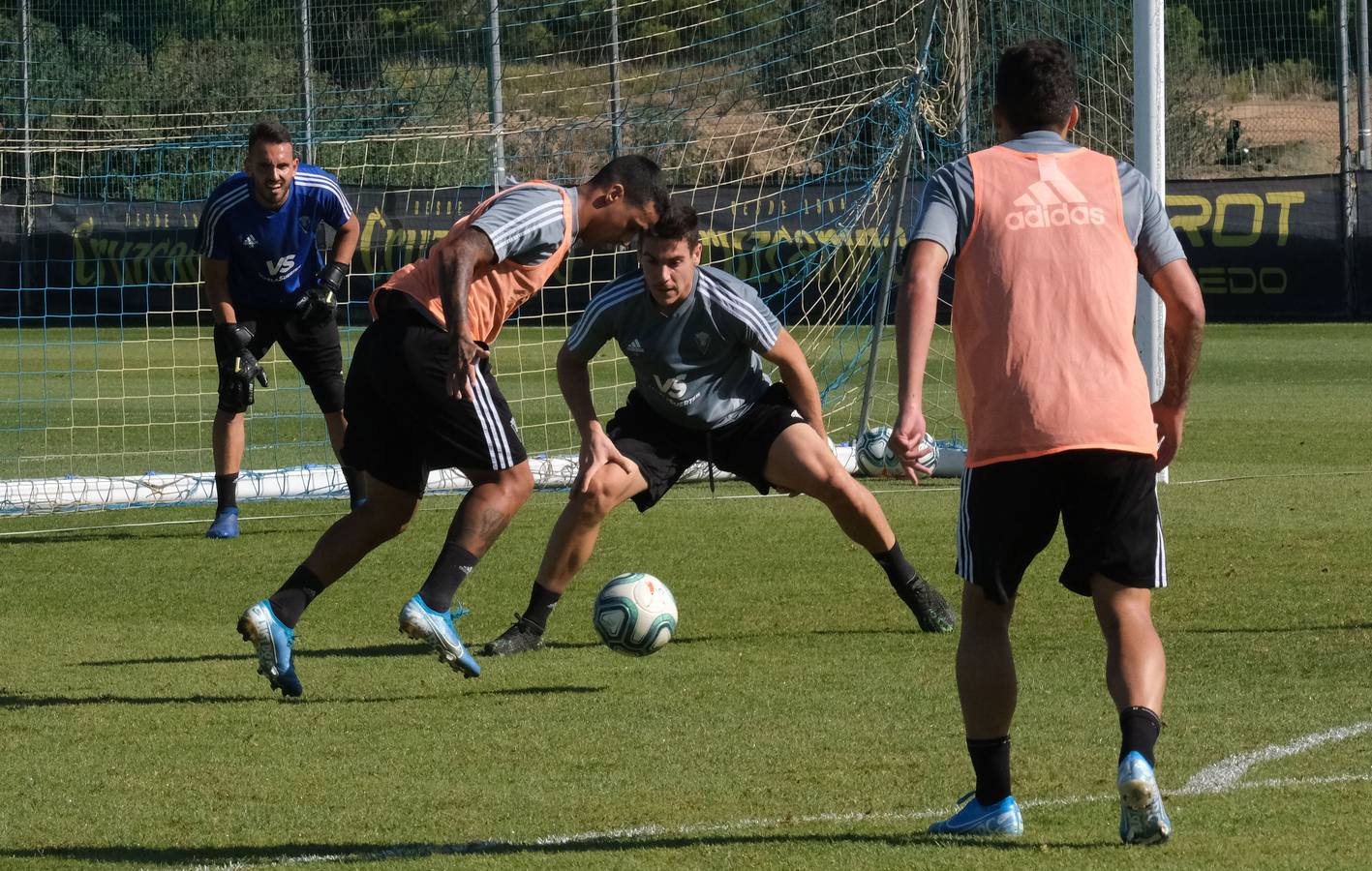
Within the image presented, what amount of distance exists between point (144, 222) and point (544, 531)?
11137mm

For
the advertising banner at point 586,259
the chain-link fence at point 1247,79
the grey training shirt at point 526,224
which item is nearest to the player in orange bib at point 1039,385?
the grey training shirt at point 526,224

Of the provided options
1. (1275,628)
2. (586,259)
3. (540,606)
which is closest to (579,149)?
(586,259)

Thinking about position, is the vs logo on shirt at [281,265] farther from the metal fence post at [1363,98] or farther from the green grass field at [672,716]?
the metal fence post at [1363,98]

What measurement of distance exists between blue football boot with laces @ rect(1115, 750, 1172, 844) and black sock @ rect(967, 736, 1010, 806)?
1.28 feet

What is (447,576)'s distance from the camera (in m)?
5.91

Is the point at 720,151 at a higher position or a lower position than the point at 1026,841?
higher

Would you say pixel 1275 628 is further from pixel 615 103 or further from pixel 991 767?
pixel 615 103

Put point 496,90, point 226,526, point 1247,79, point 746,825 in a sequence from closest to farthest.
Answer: point 746,825 < point 226,526 < point 496,90 < point 1247,79

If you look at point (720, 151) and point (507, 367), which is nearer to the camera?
point (720, 151)

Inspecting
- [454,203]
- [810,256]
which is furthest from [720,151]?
[454,203]

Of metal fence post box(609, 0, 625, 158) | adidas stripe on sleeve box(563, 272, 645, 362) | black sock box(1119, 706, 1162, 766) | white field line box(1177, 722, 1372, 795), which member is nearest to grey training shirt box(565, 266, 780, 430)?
adidas stripe on sleeve box(563, 272, 645, 362)

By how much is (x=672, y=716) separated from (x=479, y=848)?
1.45 m

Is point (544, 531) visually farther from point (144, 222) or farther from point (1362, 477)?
point (144, 222)

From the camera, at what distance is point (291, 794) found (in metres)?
4.81
